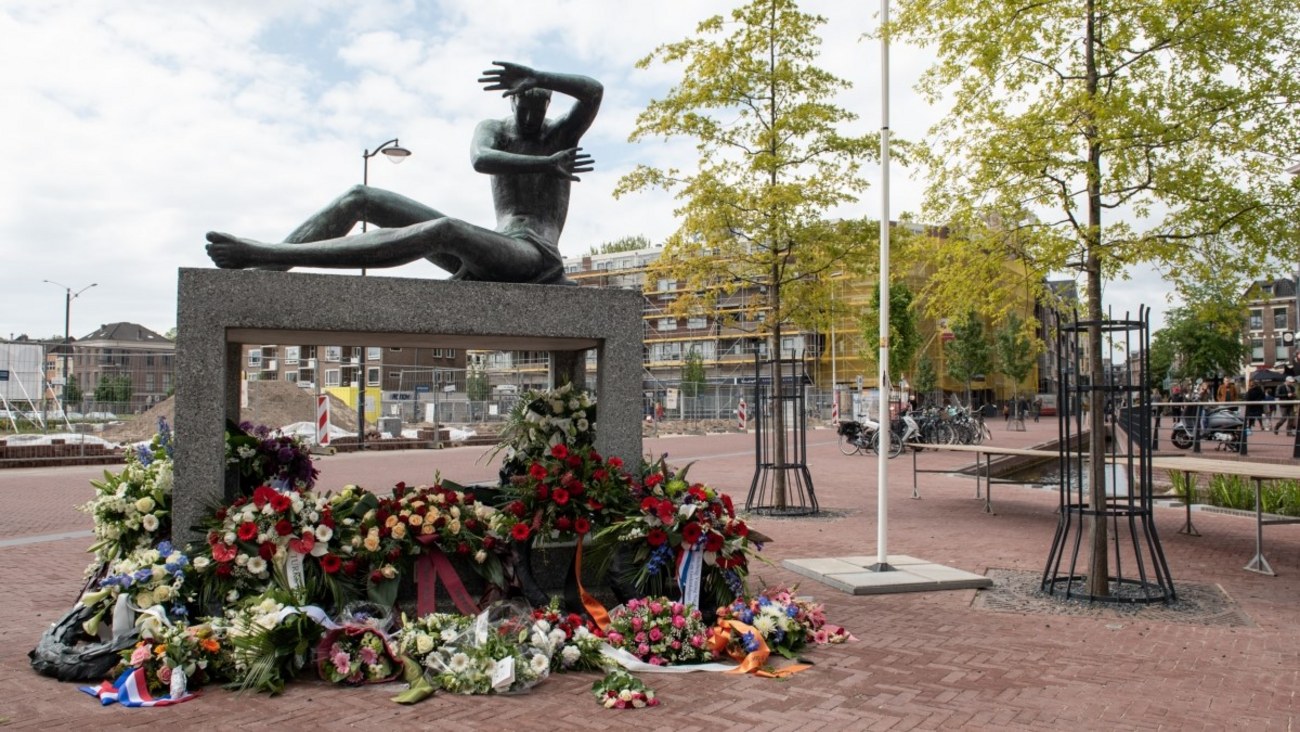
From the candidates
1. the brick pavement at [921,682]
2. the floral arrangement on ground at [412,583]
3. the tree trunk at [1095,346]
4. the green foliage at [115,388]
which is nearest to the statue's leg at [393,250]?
the floral arrangement on ground at [412,583]

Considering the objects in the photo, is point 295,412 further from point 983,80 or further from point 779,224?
point 983,80

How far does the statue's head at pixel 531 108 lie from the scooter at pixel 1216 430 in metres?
17.4

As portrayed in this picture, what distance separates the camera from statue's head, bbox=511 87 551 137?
20.8 ft

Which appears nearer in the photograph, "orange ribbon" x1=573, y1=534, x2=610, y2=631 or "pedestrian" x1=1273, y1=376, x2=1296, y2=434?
"orange ribbon" x1=573, y1=534, x2=610, y2=631

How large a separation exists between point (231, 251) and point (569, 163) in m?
2.21

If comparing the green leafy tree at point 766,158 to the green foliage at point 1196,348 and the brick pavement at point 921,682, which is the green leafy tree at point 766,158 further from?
the green foliage at point 1196,348

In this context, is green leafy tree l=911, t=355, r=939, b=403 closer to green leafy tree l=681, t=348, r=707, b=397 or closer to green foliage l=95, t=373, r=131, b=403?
green leafy tree l=681, t=348, r=707, b=397

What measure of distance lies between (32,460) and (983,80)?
811 inches

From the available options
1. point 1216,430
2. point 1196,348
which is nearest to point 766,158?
point 1216,430

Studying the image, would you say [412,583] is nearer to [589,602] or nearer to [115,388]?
[589,602]

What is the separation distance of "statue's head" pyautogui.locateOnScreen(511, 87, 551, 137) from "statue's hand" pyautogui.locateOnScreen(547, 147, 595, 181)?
0.26m

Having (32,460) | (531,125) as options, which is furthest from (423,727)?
(32,460)

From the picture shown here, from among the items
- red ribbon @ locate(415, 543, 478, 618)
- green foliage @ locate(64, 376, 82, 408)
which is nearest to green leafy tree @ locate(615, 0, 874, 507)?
red ribbon @ locate(415, 543, 478, 618)

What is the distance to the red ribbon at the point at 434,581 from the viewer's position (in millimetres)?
5426
